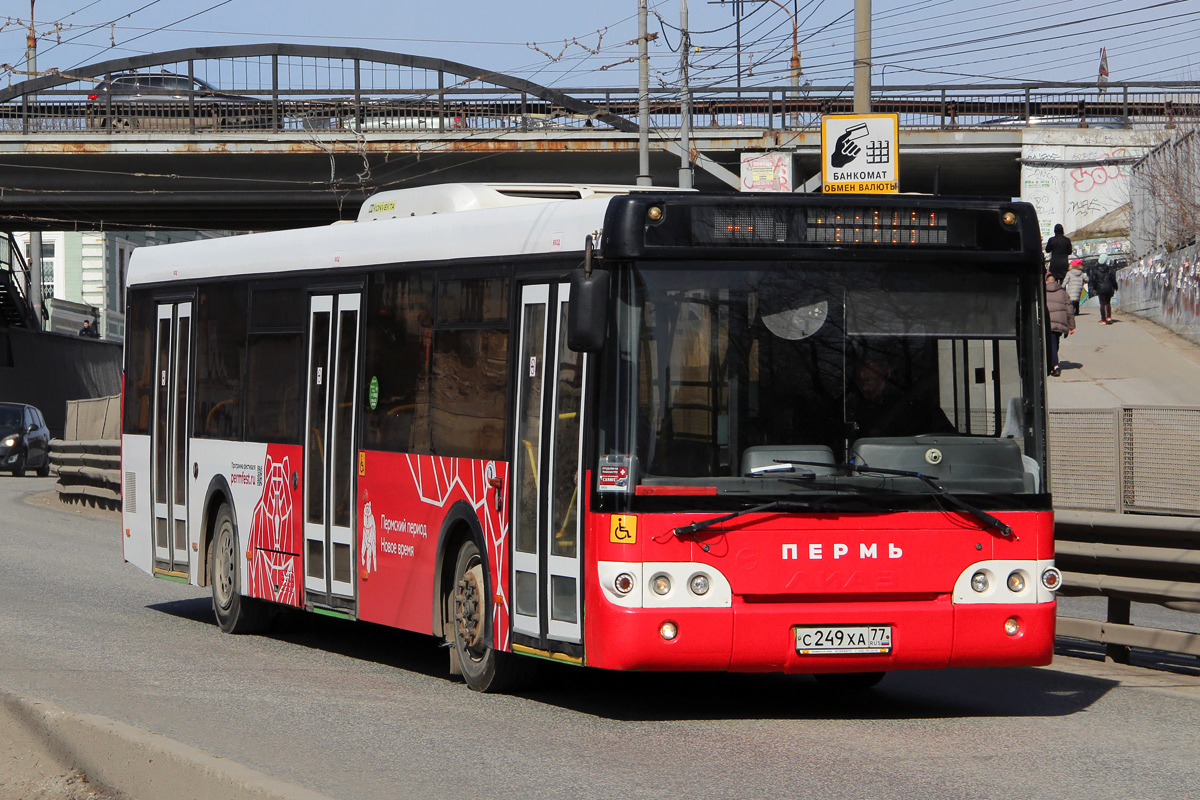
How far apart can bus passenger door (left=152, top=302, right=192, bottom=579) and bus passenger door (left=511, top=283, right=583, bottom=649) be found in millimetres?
5203

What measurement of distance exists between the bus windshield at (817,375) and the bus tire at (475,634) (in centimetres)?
157

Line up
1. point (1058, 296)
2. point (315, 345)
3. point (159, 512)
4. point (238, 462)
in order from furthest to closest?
point (1058, 296) < point (159, 512) < point (238, 462) < point (315, 345)

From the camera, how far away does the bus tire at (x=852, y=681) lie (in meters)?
9.86

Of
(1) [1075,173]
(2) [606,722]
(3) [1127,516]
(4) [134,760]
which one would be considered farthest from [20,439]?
(4) [134,760]

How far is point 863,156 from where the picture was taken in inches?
613

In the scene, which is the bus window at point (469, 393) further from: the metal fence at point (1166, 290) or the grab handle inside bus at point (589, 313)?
the metal fence at point (1166, 290)

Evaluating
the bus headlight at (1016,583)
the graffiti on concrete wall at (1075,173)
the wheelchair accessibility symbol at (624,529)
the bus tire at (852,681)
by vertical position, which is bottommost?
the bus tire at (852,681)

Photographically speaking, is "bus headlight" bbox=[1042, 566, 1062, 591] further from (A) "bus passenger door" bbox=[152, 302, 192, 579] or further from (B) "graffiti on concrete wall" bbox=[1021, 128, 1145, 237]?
(B) "graffiti on concrete wall" bbox=[1021, 128, 1145, 237]

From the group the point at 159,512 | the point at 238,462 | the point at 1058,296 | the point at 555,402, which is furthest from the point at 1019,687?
the point at 1058,296

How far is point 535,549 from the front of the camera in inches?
350

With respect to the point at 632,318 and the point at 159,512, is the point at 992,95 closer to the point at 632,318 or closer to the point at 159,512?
the point at 159,512

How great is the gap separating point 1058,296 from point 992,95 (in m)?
17.4

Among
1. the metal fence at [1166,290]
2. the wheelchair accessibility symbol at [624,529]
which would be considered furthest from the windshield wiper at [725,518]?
the metal fence at [1166,290]

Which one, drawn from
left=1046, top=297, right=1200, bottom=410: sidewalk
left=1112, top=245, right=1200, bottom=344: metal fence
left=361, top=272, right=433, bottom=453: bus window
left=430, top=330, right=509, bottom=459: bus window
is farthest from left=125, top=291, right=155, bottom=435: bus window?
left=1112, top=245, right=1200, bottom=344: metal fence
